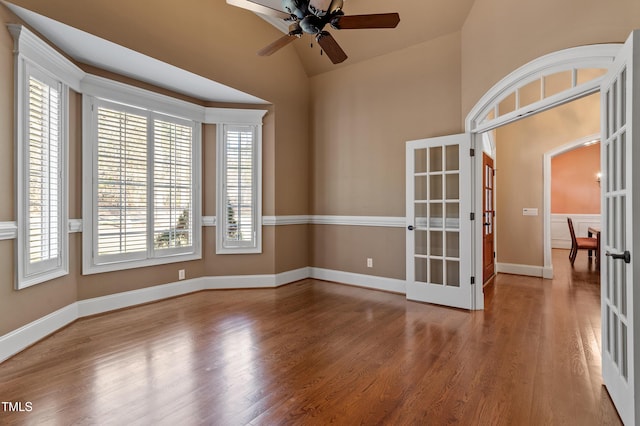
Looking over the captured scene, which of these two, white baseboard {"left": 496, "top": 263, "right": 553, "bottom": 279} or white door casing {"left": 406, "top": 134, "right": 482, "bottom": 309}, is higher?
white door casing {"left": 406, "top": 134, "right": 482, "bottom": 309}

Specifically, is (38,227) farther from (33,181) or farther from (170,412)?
(170,412)

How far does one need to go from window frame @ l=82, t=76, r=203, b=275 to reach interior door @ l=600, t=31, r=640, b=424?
14.6ft

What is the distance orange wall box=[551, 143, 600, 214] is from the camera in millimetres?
8797

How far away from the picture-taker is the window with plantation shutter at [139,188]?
3.63 m

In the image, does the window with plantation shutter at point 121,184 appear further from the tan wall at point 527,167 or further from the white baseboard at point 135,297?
the tan wall at point 527,167

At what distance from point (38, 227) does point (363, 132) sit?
160 inches

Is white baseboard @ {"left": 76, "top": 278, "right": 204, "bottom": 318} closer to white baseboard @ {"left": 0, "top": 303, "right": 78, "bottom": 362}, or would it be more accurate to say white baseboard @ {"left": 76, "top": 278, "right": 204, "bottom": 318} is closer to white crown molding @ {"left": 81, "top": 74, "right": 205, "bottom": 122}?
white baseboard @ {"left": 0, "top": 303, "right": 78, "bottom": 362}

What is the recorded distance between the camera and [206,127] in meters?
4.73

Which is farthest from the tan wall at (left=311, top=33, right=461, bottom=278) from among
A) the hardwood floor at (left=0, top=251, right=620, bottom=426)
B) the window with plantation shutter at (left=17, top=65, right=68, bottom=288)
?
the window with plantation shutter at (left=17, top=65, right=68, bottom=288)

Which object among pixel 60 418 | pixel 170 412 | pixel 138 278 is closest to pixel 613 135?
pixel 170 412

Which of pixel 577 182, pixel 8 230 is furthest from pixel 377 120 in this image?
pixel 577 182

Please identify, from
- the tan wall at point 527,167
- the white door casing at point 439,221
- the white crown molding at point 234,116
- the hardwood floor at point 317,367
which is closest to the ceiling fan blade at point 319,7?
the white door casing at point 439,221

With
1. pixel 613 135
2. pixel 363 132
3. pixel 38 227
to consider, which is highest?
pixel 363 132

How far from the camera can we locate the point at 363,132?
4.93m
